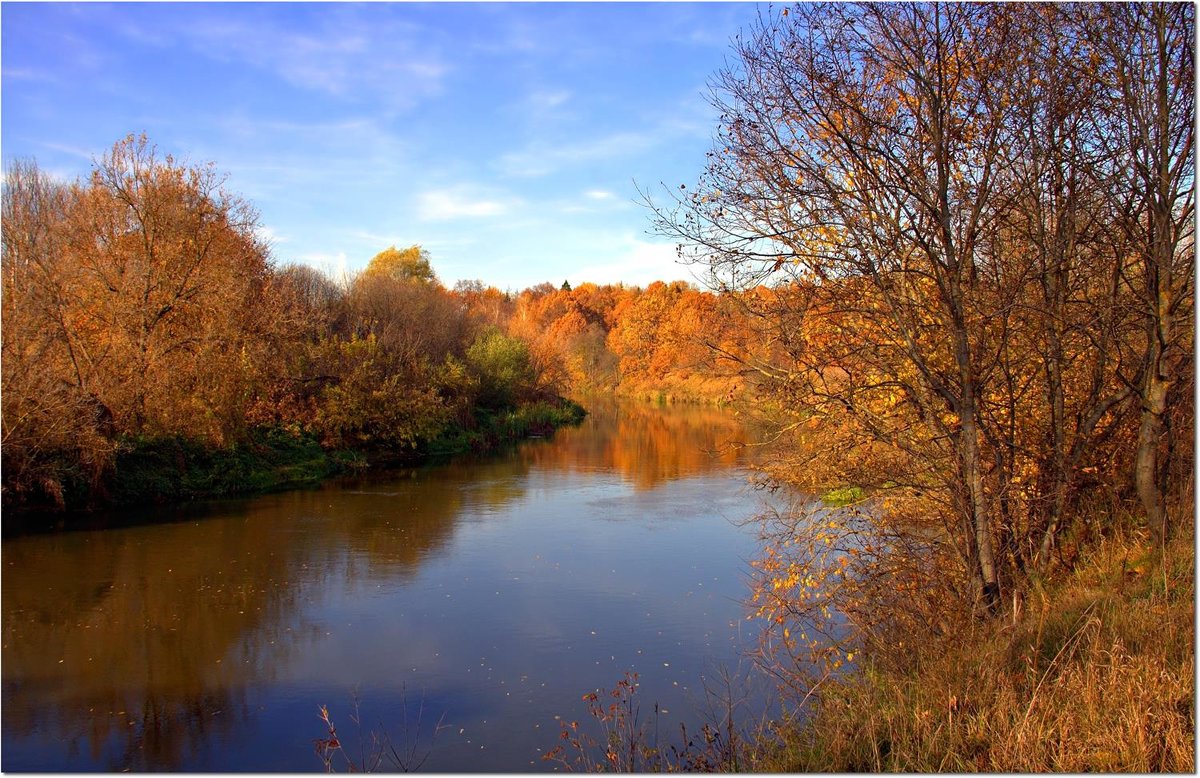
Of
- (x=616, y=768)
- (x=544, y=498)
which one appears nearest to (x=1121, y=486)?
(x=616, y=768)

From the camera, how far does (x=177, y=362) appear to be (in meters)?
16.8

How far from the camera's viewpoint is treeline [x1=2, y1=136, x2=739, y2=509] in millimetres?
13336

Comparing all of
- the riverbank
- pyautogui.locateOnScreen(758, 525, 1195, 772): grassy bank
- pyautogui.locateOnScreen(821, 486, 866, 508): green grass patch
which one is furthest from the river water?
pyautogui.locateOnScreen(758, 525, 1195, 772): grassy bank

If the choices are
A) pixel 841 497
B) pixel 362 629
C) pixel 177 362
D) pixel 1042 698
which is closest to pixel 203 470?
pixel 177 362

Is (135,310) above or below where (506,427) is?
above

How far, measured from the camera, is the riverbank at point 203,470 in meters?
14.3

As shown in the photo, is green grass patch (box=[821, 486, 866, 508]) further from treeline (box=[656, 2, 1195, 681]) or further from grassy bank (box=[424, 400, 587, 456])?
grassy bank (box=[424, 400, 587, 456])

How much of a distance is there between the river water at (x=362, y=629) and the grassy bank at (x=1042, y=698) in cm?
193

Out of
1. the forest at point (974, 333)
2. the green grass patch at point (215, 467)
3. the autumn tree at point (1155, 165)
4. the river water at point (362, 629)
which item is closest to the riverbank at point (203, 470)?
the green grass patch at point (215, 467)

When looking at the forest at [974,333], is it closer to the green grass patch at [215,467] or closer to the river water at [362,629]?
the river water at [362,629]

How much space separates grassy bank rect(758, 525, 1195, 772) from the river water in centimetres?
193

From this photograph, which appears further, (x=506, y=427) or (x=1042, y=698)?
(x=506, y=427)

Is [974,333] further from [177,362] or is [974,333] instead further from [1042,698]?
[177,362]

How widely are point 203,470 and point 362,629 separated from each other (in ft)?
32.5
